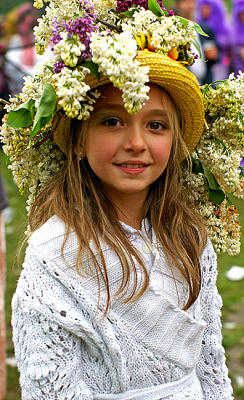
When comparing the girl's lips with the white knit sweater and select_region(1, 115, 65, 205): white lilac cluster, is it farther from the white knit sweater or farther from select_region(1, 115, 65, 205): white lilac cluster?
select_region(1, 115, 65, 205): white lilac cluster

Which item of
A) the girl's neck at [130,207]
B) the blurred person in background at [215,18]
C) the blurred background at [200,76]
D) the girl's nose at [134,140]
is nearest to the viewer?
the girl's nose at [134,140]

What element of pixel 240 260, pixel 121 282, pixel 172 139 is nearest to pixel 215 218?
pixel 172 139

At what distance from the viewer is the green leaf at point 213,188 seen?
237 centimetres

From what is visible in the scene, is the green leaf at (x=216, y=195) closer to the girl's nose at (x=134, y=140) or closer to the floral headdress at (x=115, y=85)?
the floral headdress at (x=115, y=85)

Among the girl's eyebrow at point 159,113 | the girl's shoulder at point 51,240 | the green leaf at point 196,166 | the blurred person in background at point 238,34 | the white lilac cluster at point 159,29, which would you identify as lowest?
the girl's shoulder at point 51,240

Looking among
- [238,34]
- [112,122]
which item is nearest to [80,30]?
[112,122]

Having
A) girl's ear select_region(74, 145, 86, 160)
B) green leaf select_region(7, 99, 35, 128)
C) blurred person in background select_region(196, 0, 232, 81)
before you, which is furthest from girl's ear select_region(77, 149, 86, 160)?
blurred person in background select_region(196, 0, 232, 81)

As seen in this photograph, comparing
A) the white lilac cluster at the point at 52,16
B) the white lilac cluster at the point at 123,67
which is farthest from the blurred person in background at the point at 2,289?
the white lilac cluster at the point at 123,67

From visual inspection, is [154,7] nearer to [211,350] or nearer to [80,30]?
[80,30]

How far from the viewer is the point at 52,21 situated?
1937 mm

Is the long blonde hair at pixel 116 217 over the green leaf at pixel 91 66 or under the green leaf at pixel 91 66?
under

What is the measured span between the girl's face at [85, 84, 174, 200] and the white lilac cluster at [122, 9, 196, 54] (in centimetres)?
15

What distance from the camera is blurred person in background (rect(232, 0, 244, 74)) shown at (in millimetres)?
9008

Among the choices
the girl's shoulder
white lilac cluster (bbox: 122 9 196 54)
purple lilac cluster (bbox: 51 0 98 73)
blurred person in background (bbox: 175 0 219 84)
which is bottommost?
the girl's shoulder
